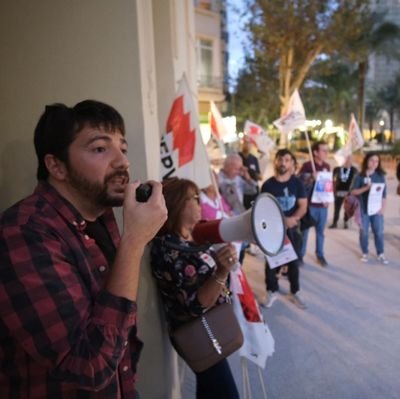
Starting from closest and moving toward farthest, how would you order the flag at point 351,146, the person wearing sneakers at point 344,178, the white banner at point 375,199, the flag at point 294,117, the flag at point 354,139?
the white banner at point 375,199 < the person wearing sneakers at point 344,178 < the flag at point 294,117 < the flag at point 351,146 < the flag at point 354,139

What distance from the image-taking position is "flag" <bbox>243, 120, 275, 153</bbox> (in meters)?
7.88

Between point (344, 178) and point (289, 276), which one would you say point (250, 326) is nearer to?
point (289, 276)

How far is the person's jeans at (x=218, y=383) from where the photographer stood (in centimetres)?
224

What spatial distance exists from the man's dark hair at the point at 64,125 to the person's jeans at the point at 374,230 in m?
5.37

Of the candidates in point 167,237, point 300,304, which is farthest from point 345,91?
point 167,237

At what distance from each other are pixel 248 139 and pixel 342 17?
12584 mm

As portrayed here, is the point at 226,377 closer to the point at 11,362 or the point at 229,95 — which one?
the point at 11,362

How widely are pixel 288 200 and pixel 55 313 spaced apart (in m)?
3.81

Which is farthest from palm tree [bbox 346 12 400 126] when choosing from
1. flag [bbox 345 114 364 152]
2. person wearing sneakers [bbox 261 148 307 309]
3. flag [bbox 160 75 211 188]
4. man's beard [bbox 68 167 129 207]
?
man's beard [bbox 68 167 129 207]

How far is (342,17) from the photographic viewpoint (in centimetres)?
1716

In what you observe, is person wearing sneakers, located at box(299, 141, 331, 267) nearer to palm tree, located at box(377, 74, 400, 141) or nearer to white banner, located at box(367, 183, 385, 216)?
white banner, located at box(367, 183, 385, 216)

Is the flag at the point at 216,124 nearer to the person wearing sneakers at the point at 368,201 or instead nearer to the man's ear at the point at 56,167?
the person wearing sneakers at the point at 368,201

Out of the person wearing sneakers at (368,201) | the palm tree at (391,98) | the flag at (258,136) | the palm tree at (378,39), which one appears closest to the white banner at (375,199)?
the person wearing sneakers at (368,201)

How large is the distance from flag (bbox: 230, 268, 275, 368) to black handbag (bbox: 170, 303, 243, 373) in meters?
0.51
